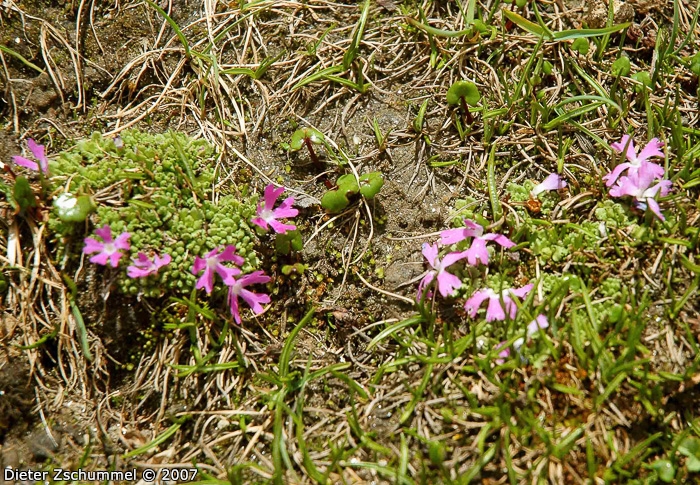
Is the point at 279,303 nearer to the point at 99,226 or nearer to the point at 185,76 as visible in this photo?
the point at 99,226

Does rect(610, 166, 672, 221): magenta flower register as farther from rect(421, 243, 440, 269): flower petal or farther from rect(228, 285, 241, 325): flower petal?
rect(228, 285, 241, 325): flower petal

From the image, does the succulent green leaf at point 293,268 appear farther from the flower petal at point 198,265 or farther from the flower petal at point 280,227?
the flower petal at point 198,265

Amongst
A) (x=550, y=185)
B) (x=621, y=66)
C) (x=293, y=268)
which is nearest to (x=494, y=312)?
(x=550, y=185)

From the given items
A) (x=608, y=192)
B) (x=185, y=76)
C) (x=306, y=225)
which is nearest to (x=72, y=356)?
(x=306, y=225)

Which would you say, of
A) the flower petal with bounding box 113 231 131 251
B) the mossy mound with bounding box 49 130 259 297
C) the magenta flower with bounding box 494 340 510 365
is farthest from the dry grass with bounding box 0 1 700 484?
the flower petal with bounding box 113 231 131 251

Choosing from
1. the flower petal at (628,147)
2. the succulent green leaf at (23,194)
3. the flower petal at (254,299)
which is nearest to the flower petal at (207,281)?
the flower petal at (254,299)

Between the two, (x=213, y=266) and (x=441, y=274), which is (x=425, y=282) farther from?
(x=213, y=266)

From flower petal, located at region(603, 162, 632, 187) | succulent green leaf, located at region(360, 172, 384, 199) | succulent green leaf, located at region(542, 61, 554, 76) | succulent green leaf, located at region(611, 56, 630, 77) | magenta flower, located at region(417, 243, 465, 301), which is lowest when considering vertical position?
magenta flower, located at region(417, 243, 465, 301)
